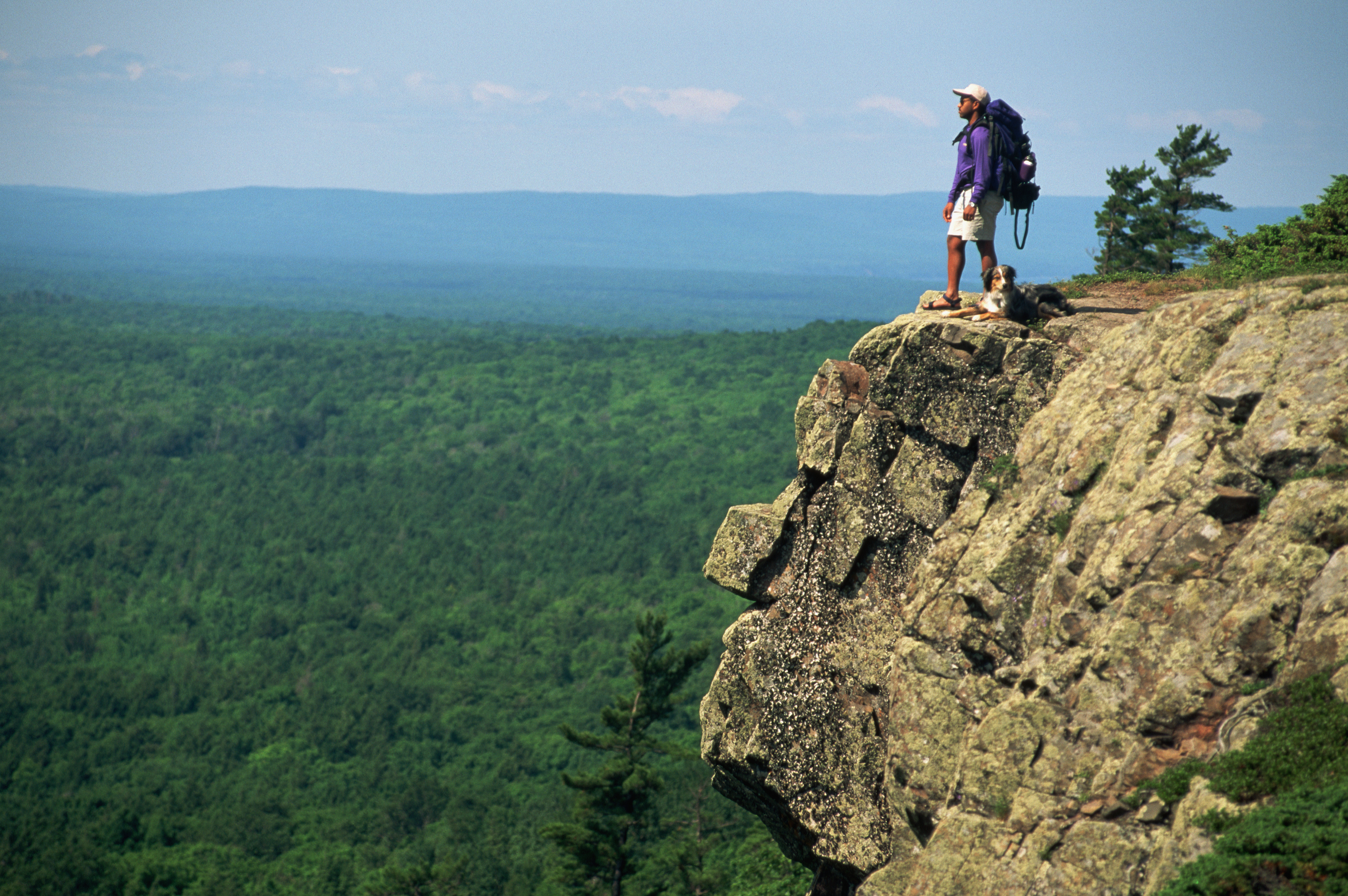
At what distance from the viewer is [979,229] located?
528 inches

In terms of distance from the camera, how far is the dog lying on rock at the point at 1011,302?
42.0ft

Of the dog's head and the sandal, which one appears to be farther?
the sandal

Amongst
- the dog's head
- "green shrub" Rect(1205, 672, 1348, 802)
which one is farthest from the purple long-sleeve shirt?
"green shrub" Rect(1205, 672, 1348, 802)

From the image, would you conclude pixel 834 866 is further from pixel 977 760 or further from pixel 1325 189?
pixel 1325 189

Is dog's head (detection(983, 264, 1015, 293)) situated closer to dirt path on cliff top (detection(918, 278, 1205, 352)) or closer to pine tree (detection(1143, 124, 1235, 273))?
dirt path on cliff top (detection(918, 278, 1205, 352))

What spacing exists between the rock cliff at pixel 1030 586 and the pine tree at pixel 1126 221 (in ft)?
72.4

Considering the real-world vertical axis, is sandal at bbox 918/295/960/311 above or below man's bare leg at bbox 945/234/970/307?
below

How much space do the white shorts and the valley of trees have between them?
21991 mm

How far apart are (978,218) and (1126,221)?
883 inches

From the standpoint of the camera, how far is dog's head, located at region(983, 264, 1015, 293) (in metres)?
12.8

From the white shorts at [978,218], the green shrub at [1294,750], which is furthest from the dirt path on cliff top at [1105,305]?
the green shrub at [1294,750]

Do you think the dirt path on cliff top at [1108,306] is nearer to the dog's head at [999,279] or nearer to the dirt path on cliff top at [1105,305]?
the dirt path on cliff top at [1105,305]

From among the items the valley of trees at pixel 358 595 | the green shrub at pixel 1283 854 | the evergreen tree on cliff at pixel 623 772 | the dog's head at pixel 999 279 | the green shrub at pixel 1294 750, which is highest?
the dog's head at pixel 999 279

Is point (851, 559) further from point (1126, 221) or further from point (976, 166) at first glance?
point (1126, 221)
